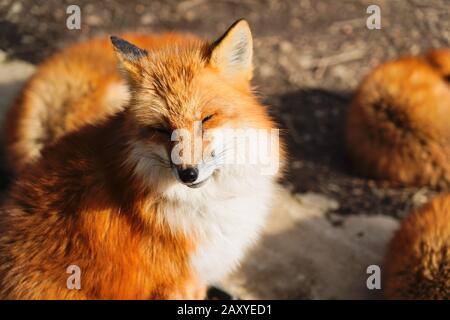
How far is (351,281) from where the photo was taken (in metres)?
3.62

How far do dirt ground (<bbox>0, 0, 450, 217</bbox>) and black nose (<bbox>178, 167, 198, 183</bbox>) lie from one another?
2.13 meters

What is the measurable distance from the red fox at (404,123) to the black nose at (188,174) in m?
2.40

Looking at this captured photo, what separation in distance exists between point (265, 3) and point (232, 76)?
3.51 meters

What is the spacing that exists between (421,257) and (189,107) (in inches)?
64.7

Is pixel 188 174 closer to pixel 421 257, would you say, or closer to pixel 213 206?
pixel 213 206

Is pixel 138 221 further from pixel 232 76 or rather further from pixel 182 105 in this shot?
pixel 232 76

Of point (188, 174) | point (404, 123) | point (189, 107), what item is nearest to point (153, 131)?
point (189, 107)

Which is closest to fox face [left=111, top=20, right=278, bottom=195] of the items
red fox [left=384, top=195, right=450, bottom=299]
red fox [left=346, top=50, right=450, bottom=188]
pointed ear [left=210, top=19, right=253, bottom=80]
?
pointed ear [left=210, top=19, right=253, bottom=80]

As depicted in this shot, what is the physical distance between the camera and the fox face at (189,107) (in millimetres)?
2404

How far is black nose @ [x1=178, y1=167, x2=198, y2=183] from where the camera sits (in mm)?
2326

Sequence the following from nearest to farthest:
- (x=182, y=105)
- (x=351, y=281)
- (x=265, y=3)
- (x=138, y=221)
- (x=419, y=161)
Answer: (x=182, y=105), (x=138, y=221), (x=351, y=281), (x=419, y=161), (x=265, y=3)

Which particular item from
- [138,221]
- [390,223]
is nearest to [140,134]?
[138,221]

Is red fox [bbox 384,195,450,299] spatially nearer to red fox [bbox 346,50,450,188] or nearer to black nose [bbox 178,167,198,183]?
red fox [bbox 346,50,450,188]
